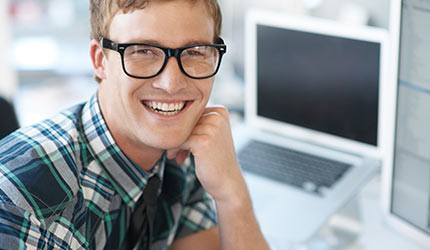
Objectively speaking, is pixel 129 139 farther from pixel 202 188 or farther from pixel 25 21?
pixel 25 21

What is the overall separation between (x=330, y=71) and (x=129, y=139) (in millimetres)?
619

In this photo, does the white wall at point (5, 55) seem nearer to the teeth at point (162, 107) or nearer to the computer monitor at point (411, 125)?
the teeth at point (162, 107)

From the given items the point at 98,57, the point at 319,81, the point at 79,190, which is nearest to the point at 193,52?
the point at 98,57

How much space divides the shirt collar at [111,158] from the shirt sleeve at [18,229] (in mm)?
187

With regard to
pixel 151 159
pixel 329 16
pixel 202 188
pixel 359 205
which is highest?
pixel 329 16

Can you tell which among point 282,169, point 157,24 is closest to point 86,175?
point 157,24

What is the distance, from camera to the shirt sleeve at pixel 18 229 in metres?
0.85

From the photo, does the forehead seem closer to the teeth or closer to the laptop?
the teeth

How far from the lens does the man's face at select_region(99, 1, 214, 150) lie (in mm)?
962

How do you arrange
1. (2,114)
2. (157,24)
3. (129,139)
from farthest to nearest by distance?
(2,114) < (129,139) < (157,24)

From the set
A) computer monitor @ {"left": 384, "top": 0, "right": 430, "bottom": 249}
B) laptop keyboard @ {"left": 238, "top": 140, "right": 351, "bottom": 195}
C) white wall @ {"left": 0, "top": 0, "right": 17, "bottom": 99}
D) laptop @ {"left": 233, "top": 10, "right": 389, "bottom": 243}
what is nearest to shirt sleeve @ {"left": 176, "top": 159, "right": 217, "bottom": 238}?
laptop @ {"left": 233, "top": 10, "right": 389, "bottom": 243}

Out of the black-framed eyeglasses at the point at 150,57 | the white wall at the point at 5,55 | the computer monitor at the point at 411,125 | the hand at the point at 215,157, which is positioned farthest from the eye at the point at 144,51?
the white wall at the point at 5,55

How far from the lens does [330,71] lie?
1470 millimetres

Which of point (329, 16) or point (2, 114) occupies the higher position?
point (329, 16)
